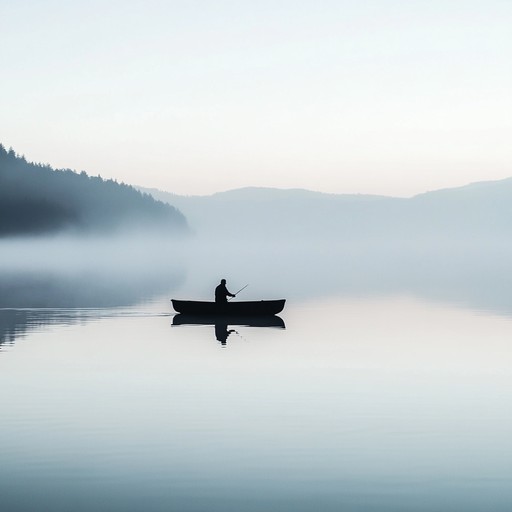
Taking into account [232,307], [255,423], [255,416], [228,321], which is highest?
[232,307]

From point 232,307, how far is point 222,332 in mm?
4673

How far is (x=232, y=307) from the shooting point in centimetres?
4234

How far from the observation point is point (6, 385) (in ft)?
76.0

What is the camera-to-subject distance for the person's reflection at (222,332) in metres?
35.1

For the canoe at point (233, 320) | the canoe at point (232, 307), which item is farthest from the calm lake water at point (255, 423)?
the canoe at point (232, 307)

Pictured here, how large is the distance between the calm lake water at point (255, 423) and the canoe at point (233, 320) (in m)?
5.44

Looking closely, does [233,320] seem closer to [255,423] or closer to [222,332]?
[222,332]

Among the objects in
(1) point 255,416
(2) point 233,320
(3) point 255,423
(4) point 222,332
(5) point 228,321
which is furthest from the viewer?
(2) point 233,320

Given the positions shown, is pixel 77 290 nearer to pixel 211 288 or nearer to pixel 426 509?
pixel 211 288

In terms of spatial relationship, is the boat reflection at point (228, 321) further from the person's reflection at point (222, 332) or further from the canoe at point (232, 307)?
the canoe at point (232, 307)

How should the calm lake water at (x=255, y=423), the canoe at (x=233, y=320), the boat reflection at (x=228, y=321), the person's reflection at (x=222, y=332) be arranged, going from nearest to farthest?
the calm lake water at (x=255, y=423) < the person's reflection at (x=222, y=332) < the boat reflection at (x=228, y=321) < the canoe at (x=233, y=320)

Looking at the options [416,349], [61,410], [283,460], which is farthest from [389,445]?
[416,349]

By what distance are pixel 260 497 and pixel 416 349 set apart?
760 inches

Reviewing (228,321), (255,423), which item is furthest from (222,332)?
(255,423)
